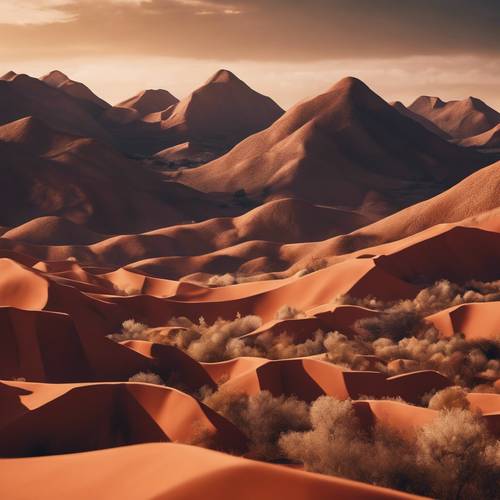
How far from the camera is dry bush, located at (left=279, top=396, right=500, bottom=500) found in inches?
752

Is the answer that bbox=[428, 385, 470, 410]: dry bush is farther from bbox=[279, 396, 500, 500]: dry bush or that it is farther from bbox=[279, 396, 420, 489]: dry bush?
bbox=[279, 396, 500, 500]: dry bush

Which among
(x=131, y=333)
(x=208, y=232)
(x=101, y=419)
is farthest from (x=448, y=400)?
(x=208, y=232)

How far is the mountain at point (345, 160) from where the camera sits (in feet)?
439

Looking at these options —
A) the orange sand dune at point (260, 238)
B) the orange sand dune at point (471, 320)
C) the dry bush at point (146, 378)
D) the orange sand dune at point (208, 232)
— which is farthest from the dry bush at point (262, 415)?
the orange sand dune at point (208, 232)

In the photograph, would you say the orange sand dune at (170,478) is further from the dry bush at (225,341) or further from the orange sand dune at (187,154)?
the orange sand dune at (187,154)

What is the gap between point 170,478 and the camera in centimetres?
1355

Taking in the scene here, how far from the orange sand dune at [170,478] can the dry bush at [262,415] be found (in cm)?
726

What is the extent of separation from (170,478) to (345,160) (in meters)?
134

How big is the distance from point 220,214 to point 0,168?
1137 inches

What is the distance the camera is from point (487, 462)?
19422mm

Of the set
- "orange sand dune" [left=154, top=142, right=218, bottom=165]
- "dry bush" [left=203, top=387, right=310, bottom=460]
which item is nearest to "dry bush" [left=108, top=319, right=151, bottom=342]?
"dry bush" [left=203, top=387, right=310, bottom=460]

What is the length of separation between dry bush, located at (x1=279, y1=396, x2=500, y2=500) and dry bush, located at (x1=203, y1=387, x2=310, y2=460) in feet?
6.25

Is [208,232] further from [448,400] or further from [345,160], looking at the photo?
[448,400]

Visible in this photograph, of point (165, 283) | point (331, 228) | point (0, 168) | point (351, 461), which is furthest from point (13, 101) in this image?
point (351, 461)
